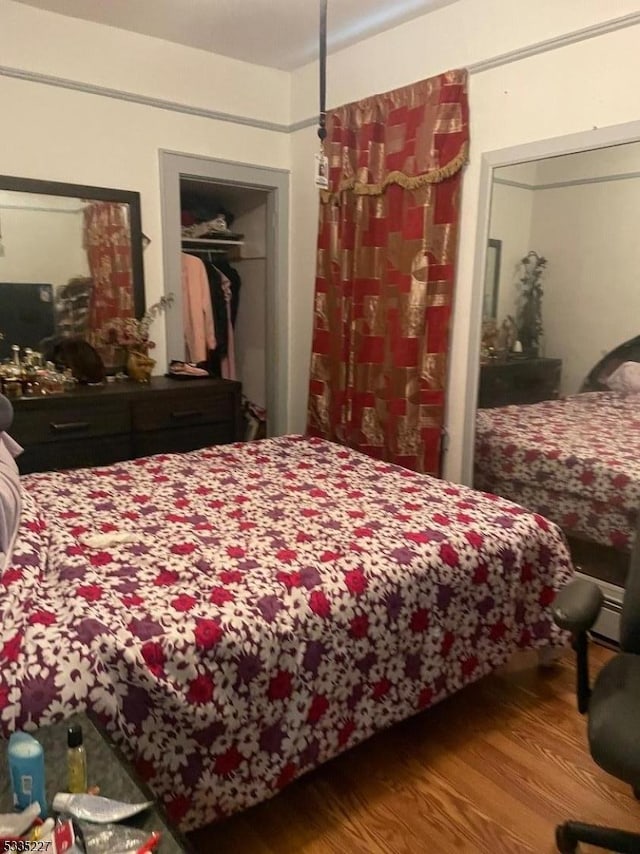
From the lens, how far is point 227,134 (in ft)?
12.5

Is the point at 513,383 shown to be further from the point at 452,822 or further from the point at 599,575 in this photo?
the point at 452,822

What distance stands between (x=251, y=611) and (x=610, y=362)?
1.88 metres

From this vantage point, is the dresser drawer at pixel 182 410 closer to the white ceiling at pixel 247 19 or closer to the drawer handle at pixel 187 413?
the drawer handle at pixel 187 413

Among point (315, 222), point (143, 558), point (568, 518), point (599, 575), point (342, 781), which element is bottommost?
point (342, 781)

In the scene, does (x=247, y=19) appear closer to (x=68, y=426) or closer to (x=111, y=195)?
(x=111, y=195)

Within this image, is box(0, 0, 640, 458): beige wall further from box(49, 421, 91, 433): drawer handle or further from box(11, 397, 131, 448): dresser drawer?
box(49, 421, 91, 433): drawer handle

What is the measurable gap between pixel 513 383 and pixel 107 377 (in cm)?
213

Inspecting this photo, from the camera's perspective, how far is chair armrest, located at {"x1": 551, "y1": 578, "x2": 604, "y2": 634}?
148 cm

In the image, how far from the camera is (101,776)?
3.72ft

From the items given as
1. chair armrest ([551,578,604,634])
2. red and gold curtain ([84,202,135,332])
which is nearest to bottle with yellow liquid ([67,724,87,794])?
chair armrest ([551,578,604,634])

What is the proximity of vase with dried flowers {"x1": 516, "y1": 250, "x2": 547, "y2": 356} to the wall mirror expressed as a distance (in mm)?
2036

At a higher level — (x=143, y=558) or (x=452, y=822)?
(x=143, y=558)

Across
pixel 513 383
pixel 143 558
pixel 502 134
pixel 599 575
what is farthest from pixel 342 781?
pixel 502 134

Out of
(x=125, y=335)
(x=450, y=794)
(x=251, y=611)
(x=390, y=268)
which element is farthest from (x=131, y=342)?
(x=450, y=794)
